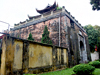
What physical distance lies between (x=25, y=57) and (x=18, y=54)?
49 cm

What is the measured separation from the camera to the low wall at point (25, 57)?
4.46m

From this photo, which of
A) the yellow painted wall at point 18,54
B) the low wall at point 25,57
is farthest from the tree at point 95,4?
the yellow painted wall at point 18,54

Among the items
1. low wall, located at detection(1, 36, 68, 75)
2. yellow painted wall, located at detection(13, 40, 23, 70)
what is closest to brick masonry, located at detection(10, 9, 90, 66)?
low wall, located at detection(1, 36, 68, 75)

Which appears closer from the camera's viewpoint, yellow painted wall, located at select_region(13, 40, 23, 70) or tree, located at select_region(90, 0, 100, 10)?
yellow painted wall, located at select_region(13, 40, 23, 70)

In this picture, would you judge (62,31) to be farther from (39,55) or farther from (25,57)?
(25,57)

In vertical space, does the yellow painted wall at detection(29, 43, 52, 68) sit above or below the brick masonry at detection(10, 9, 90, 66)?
below

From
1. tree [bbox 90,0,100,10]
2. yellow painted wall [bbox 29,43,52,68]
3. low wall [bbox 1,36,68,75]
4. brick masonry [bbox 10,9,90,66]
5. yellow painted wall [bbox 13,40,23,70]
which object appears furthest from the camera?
brick masonry [bbox 10,9,90,66]

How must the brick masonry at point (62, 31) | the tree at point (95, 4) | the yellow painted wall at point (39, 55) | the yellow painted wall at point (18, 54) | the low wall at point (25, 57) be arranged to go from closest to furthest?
the low wall at point (25, 57) → the yellow painted wall at point (18, 54) → the tree at point (95, 4) → the yellow painted wall at point (39, 55) → the brick masonry at point (62, 31)

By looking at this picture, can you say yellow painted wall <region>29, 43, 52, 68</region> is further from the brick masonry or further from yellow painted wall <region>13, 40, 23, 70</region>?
the brick masonry

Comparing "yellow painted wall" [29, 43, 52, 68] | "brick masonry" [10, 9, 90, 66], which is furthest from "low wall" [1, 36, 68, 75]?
"brick masonry" [10, 9, 90, 66]

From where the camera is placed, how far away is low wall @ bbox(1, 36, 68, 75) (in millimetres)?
4465

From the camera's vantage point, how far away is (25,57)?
536 centimetres

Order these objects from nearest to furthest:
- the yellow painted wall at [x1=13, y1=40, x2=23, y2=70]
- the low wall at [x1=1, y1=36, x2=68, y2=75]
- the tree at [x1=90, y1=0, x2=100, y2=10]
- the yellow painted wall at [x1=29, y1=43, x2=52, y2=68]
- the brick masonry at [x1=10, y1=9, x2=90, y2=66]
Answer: the low wall at [x1=1, y1=36, x2=68, y2=75]
the yellow painted wall at [x1=13, y1=40, x2=23, y2=70]
the tree at [x1=90, y1=0, x2=100, y2=10]
the yellow painted wall at [x1=29, y1=43, x2=52, y2=68]
the brick masonry at [x1=10, y1=9, x2=90, y2=66]

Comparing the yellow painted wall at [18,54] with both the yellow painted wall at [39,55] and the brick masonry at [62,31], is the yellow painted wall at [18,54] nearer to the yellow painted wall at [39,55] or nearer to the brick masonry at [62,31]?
the yellow painted wall at [39,55]
